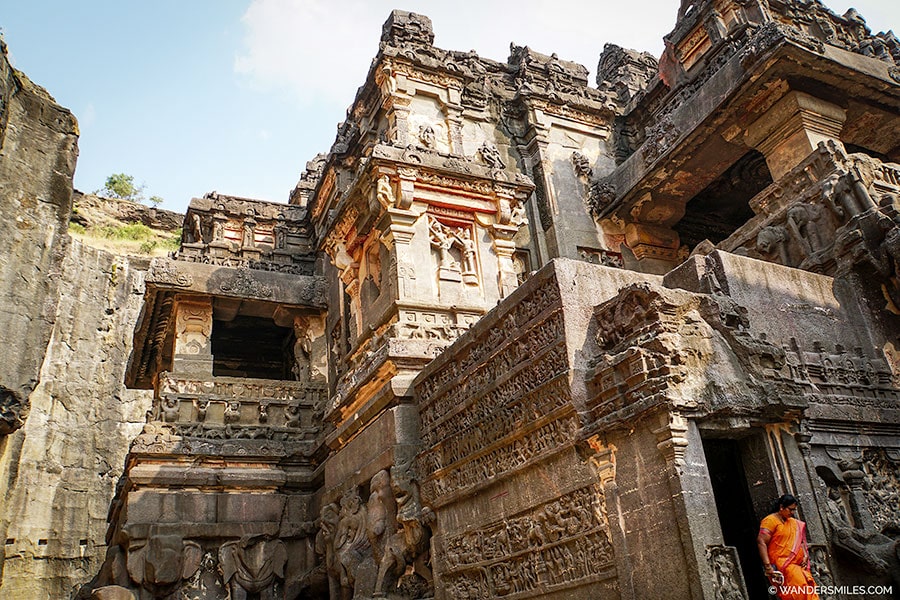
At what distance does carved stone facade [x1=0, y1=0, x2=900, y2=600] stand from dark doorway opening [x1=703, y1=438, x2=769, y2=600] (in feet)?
0.08

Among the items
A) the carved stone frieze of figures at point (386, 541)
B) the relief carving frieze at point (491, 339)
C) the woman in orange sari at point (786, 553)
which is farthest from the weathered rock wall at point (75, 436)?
the woman in orange sari at point (786, 553)

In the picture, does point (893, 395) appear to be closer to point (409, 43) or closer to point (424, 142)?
point (424, 142)

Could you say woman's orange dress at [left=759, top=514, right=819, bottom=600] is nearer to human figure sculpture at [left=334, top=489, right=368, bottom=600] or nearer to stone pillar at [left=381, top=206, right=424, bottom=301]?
human figure sculpture at [left=334, top=489, right=368, bottom=600]

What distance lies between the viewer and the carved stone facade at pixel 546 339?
5.71m

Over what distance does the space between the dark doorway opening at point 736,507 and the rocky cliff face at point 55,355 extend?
641cm

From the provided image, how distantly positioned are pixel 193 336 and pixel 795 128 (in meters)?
11.0

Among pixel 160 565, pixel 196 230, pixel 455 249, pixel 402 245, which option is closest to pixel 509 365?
pixel 402 245

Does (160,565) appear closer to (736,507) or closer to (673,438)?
(736,507)

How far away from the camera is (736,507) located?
6.12 metres

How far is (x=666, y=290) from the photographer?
19.3ft

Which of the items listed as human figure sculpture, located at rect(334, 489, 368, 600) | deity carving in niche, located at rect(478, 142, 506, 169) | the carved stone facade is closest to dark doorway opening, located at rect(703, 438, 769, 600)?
the carved stone facade

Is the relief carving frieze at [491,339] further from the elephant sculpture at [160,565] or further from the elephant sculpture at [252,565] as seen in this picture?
the elephant sculpture at [160,565]

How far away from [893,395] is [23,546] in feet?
69.5

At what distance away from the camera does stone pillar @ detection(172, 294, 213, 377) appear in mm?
13594
